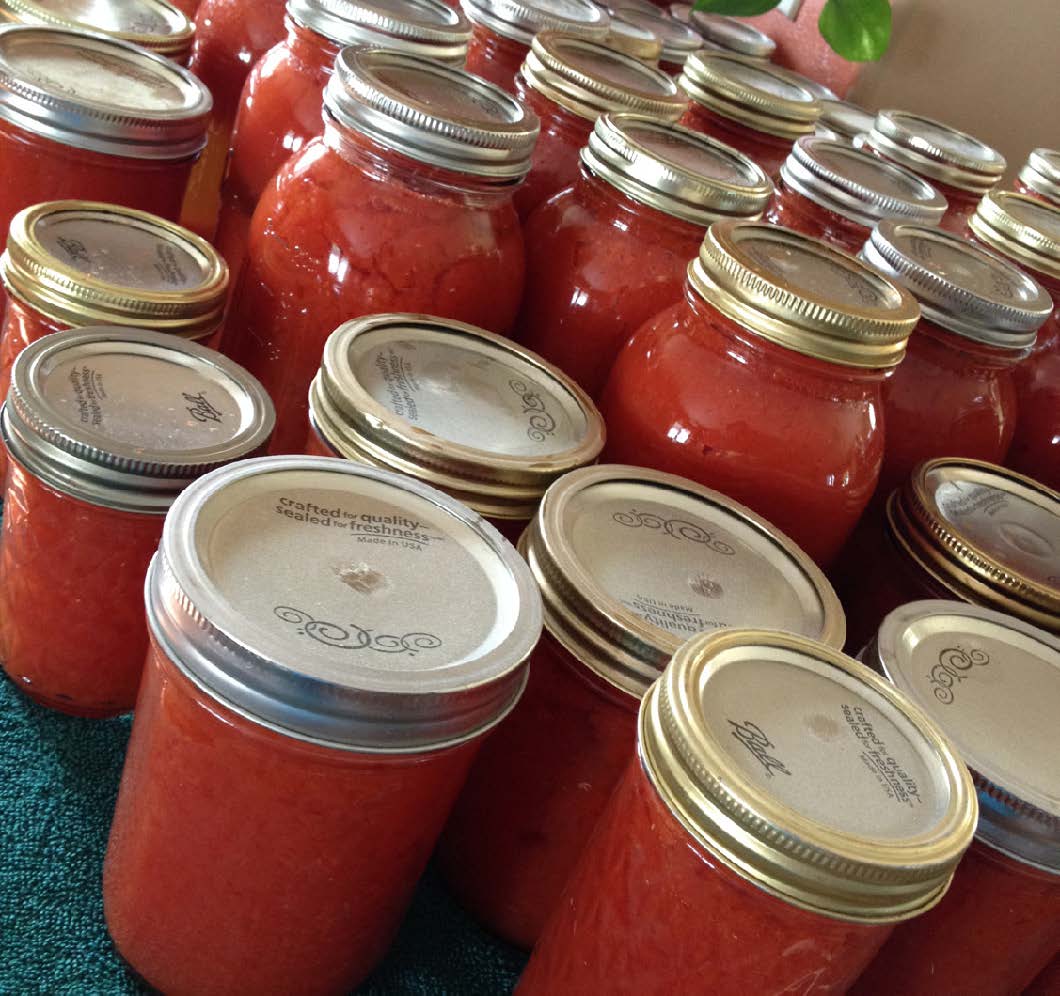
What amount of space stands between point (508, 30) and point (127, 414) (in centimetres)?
63

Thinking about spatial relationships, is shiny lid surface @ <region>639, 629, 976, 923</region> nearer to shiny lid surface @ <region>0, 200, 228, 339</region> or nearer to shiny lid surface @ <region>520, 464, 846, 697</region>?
shiny lid surface @ <region>520, 464, 846, 697</region>

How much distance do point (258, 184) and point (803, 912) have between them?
2.80ft

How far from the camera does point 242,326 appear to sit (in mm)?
912

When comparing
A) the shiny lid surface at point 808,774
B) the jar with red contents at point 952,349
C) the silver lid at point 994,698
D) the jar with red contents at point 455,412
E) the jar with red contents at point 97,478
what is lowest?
the jar with red contents at point 97,478

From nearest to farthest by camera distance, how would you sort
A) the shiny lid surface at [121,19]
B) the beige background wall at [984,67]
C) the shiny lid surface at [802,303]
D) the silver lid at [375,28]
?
the shiny lid surface at [802,303] → the silver lid at [375,28] → the shiny lid surface at [121,19] → the beige background wall at [984,67]

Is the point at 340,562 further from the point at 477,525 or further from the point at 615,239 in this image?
the point at 615,239

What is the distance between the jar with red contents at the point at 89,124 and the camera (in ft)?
2.95

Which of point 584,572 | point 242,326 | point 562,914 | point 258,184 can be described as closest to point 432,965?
point 562,914

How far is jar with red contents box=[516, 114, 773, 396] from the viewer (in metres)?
0.86

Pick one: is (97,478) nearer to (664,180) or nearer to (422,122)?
(422,122)

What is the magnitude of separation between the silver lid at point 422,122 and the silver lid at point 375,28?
0.11 meters

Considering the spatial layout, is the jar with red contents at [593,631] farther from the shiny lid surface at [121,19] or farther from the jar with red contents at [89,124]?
the shiny lid surface at [121,19]

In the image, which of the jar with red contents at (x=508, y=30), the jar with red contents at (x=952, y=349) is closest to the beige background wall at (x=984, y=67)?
the jar with red contents at (x=508, y=30)

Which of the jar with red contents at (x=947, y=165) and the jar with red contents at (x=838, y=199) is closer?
the jar with red contents at (x=838, y=199)
